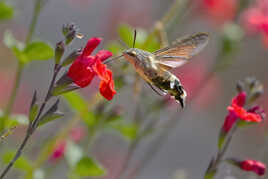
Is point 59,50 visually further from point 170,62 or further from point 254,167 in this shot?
point 254,167

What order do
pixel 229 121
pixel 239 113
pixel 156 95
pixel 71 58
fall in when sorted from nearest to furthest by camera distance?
pixel 71 58 → pixel 239 113 → pixel 229 121 → pixel 156 95

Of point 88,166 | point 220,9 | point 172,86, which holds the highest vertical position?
point 220,9

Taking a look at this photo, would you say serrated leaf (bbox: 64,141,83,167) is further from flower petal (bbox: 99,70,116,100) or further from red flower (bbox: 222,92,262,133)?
flower petal (bbox: 99,70,116,100)

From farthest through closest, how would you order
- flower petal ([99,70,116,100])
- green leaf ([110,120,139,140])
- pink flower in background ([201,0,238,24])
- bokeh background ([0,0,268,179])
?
1. bokeh background ([0,0,268,179])
2. pink flower in background ([201,0,238,24])
3. green leaf ([110,120,139,140])
4. flower petal ([99,70,116,100])

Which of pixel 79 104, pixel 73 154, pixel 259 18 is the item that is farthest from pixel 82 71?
pixel 259 18

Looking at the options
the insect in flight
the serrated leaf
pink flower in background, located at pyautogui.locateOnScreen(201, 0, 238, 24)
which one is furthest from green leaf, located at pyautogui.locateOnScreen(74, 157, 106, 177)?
pink flower in background, located at pyautogui.locateOnScreen(201, 0, 238, 24)

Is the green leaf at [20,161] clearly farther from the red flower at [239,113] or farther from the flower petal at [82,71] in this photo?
the red flower at [239,113]

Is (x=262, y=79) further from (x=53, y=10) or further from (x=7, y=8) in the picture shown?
(x=7, y=8)

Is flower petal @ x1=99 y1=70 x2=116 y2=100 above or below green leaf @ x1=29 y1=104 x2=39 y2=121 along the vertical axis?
above
